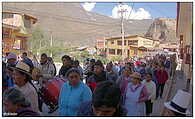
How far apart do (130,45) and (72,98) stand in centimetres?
3741

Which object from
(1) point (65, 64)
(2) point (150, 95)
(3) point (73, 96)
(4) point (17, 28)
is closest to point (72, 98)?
(3) point (73, 96)

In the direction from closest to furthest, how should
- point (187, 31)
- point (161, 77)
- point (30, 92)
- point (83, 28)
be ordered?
1. point (30, 92)
2. point (161, 77)
3. point (187, 31)
4. point (83, 28)

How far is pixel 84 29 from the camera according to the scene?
3568 inches

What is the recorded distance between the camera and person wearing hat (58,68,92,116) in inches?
127

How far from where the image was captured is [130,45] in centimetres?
4038

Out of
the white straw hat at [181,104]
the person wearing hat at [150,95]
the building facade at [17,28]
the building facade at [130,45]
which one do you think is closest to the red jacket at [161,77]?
the person wearing hat at [150,95]

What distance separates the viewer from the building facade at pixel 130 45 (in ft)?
130

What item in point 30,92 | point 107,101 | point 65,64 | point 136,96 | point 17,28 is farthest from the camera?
point 17,28

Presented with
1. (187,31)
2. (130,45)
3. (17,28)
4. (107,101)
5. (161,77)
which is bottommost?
A: (161,77)

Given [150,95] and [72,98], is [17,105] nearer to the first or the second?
[72,98]

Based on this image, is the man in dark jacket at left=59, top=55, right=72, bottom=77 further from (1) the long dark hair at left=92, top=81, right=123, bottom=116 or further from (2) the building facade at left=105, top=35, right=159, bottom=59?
(2) the building facade at left=105, top=35, right=159, bottom=59

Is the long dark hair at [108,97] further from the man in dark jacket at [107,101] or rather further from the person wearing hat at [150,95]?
the person wearing hat at [150,95]

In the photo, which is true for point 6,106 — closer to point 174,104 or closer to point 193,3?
point 174,104

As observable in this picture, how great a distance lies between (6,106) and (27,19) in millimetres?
25565
